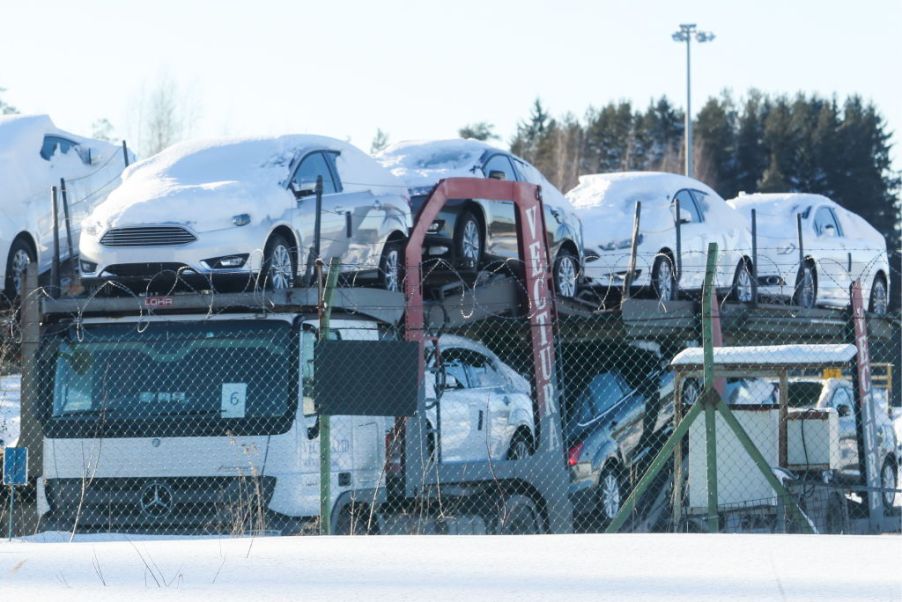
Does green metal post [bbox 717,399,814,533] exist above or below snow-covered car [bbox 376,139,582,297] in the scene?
below

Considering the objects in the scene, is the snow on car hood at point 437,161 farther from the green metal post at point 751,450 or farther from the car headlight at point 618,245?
the green metal post at point 751,450

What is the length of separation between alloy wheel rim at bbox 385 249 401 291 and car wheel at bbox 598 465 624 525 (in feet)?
8.86

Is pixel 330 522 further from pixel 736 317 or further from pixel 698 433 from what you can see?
pixel 736 317

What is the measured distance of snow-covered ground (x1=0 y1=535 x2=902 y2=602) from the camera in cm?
701

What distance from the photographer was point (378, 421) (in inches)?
436

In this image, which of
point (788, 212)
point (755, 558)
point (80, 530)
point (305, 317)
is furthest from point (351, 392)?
point (788, 212)

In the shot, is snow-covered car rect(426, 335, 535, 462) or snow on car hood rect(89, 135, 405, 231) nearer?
snow-covered car rect(426, 335, 535, 462)

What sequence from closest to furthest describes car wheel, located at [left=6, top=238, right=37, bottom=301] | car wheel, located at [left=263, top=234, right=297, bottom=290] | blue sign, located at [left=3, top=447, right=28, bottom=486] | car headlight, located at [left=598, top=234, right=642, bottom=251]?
blue sign, located at [left=3, top=447, right=28, bottom=486], car wheel, located at [left=263, top=234, right=297, bottom=290], car wheel, located at [left=6, top=238, right=37, bottom=301], car headlight, located at [left=598, top=234, right=642, bottom=251]

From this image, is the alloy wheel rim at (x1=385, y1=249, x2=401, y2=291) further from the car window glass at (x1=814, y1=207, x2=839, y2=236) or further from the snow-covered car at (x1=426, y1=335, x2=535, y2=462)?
the car window glass at (x1=814, y1=207, x2=839, y2=236)

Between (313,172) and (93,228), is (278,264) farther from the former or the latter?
(93,228)

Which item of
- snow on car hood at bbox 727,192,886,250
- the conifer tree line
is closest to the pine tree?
the conifer tree line

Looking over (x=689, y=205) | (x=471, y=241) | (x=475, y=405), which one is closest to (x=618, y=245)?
(x=689, y=205)

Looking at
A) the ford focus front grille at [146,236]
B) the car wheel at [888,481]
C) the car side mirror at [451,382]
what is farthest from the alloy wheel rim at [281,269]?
the car wheel at [888,481]

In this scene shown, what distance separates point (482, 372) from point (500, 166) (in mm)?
3389
